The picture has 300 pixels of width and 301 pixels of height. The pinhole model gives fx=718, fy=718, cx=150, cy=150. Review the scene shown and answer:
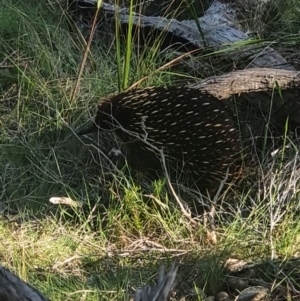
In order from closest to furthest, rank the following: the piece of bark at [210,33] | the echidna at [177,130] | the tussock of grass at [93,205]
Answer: the tussock of grass at [93,205]
the echidna at [177,130]
the piece of bark at [210,33]

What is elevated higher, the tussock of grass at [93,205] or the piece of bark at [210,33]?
the piece of bark at [210,33]

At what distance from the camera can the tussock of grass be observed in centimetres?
306

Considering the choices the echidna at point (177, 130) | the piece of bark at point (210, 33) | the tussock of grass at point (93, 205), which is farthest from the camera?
the piece of bark at point (210, 33)

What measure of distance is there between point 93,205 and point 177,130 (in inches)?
25.7

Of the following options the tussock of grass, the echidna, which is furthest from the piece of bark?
the echidna

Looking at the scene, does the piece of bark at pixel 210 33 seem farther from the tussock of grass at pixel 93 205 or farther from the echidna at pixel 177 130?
the echidna at pixel 177 130

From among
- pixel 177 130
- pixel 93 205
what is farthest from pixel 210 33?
pixel 93 205

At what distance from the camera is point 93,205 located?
3680 mm

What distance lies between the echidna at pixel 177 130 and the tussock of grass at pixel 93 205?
16cm

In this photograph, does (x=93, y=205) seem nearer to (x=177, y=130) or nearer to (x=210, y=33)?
(x=177, y=130)

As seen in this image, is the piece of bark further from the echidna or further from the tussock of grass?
the echidna

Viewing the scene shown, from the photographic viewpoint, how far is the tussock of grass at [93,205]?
3.06 meters

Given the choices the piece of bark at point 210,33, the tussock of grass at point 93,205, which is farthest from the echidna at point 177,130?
the piece of bark at point 210,33

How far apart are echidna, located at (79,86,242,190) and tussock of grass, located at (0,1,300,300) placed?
6.1 inches
